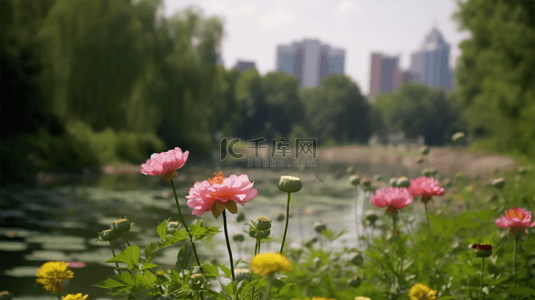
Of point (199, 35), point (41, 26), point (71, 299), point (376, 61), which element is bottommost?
point (71, 299)

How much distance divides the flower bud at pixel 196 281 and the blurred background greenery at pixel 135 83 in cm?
622

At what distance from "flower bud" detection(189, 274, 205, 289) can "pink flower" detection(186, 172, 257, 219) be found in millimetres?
130

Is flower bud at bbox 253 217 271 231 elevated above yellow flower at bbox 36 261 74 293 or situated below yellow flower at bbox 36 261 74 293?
above

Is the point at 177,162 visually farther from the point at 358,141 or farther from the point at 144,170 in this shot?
the point at 358,141

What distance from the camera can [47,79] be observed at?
11.0m

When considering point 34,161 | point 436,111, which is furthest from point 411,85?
point 34,161

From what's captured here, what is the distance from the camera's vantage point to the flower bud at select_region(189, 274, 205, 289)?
0.84 metres

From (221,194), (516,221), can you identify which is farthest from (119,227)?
(516,221)

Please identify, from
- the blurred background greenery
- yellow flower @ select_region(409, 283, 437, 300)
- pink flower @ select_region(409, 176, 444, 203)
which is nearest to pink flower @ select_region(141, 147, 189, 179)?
yellow flower @ select_region(409, 283, 437, 300)

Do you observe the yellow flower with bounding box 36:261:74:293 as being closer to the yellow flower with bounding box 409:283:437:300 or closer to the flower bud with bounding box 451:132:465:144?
the yellow flower with bounding box 409:283:437:300

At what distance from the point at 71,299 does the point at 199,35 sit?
679 inches

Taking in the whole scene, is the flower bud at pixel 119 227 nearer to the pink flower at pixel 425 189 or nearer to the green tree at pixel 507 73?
the pink flower at pixel 425 189

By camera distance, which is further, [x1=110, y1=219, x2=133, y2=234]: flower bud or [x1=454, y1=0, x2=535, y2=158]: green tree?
[x1=454, y1=0, x2=535, y2=158]: green tree

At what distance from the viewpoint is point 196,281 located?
85 cm
